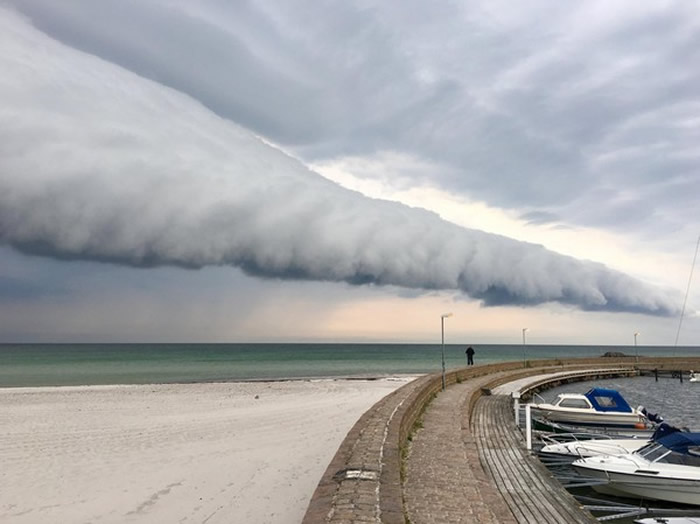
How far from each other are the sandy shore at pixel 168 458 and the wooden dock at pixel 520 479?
410 cm

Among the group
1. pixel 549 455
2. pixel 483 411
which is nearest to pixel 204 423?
pixel 483 411

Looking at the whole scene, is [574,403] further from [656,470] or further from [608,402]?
[656,470]

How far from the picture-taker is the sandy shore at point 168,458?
10211 mm

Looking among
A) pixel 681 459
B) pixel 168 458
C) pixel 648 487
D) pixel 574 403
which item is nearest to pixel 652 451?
pixel 681 459

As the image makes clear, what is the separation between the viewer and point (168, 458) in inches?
568

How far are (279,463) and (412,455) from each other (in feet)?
12.4

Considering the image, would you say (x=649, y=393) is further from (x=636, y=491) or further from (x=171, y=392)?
(x=171, y=392)

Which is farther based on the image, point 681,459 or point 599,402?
point 599,402

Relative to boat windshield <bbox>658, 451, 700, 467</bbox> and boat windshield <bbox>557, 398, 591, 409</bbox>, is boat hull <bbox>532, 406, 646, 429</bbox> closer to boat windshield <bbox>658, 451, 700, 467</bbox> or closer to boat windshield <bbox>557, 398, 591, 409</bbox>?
boat windshield <bbox>557, 398, 591, 409</bbox>

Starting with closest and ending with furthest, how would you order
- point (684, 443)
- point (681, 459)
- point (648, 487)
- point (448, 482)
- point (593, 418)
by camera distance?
point (448, 482), point (648, 487), point (681, 459), point (684, 443), point (593, 418)

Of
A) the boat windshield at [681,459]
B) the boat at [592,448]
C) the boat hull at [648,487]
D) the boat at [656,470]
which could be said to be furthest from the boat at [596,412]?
the boat windshield at [681,459]

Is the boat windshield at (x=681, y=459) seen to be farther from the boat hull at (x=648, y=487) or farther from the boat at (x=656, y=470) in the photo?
the boat hull at (x=648, y=487)

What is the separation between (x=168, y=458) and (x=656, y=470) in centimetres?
1272

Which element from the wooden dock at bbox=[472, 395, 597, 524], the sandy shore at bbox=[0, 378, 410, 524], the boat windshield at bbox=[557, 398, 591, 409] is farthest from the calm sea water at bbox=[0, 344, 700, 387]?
the wooden dock at bbox=[472, 395, 597, 524]
